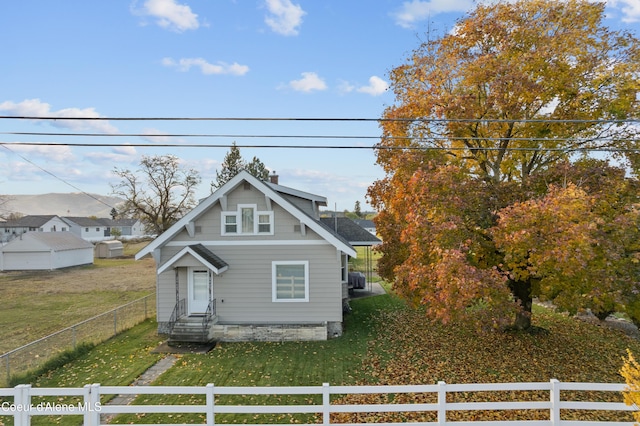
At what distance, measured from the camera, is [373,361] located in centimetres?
1147

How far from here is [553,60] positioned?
11.5m

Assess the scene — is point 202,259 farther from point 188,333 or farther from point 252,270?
point 188,333

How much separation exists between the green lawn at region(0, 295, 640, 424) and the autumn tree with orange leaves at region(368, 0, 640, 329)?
5.17ft

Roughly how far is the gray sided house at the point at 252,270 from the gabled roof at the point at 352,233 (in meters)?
6.93

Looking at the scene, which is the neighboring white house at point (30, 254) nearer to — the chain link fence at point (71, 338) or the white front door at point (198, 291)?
the chain link fence at point (71, 338)

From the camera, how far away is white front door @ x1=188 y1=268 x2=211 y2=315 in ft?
47.6

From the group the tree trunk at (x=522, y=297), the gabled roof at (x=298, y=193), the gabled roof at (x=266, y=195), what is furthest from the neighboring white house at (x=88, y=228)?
the tree trunk at (x=522, y=297)

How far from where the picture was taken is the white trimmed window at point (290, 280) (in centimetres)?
1428

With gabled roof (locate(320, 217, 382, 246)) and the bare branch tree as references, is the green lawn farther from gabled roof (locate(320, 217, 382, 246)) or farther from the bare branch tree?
the bare branch tree

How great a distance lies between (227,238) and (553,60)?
13.7m

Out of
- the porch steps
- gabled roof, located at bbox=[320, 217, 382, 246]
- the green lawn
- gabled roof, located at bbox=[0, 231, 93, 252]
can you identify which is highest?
gabled roof, located at bbox=[320, 217, 382, 246]

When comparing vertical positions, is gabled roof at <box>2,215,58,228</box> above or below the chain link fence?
above

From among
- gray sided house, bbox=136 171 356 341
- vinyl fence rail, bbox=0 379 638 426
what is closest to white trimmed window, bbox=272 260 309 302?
gray sided house, bbox=136 171 356 341

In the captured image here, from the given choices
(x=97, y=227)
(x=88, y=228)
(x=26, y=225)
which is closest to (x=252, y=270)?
(x=26, y=225)
